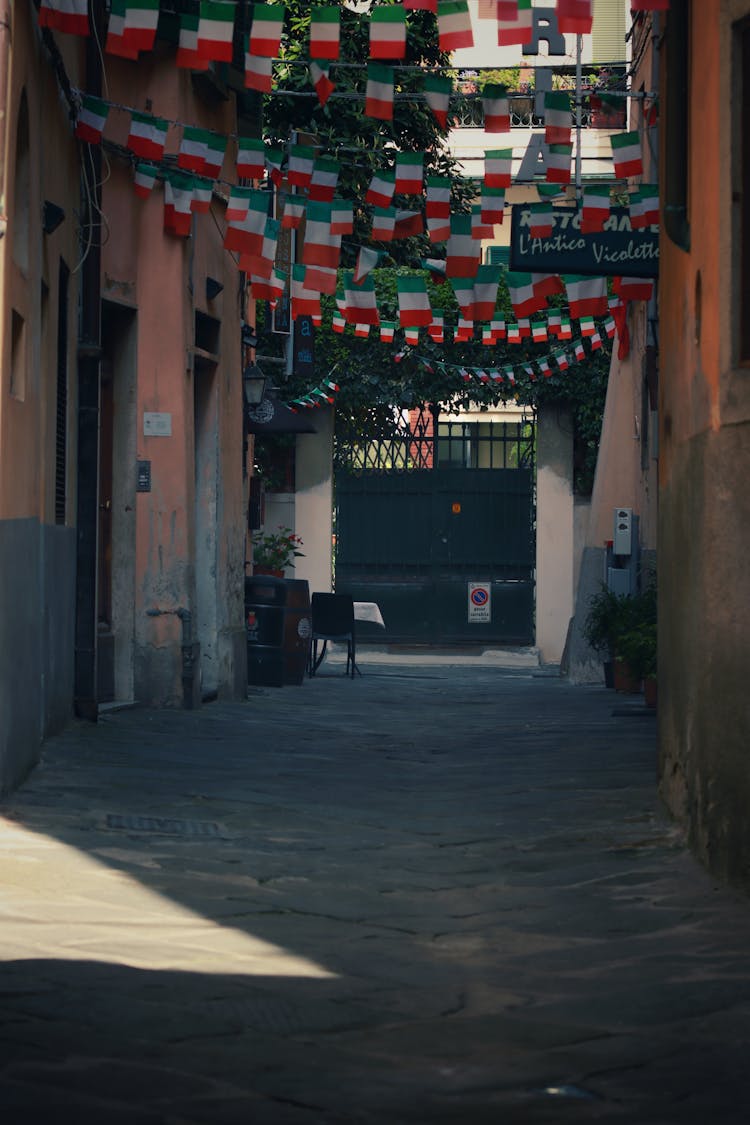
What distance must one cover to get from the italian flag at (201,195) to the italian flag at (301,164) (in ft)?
2.23

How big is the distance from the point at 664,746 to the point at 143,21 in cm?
495

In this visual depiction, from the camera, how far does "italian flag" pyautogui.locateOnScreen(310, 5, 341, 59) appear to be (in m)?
9.51

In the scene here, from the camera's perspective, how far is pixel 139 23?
976 centimetres

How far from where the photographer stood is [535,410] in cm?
2366

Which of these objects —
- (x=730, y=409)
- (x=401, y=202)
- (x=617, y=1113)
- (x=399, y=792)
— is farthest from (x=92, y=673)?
(x=401, y=202)

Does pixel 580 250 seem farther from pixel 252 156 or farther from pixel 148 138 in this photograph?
pixel 148 138

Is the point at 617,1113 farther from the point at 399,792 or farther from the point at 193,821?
the point at 399,792

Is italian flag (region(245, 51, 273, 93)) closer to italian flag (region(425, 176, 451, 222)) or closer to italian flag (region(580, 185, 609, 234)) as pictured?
italian flag (region(425, 176, 451, 222))

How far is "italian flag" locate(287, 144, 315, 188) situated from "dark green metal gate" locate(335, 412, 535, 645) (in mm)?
11276

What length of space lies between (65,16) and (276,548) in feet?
44.9

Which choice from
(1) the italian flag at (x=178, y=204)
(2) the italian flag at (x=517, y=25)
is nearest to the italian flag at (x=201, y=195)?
(1) the italian flag at (x=178, y=204)

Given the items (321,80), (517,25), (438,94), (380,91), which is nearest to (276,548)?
(438,94)

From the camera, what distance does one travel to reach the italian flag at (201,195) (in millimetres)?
12711

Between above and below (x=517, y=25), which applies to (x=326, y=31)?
above
